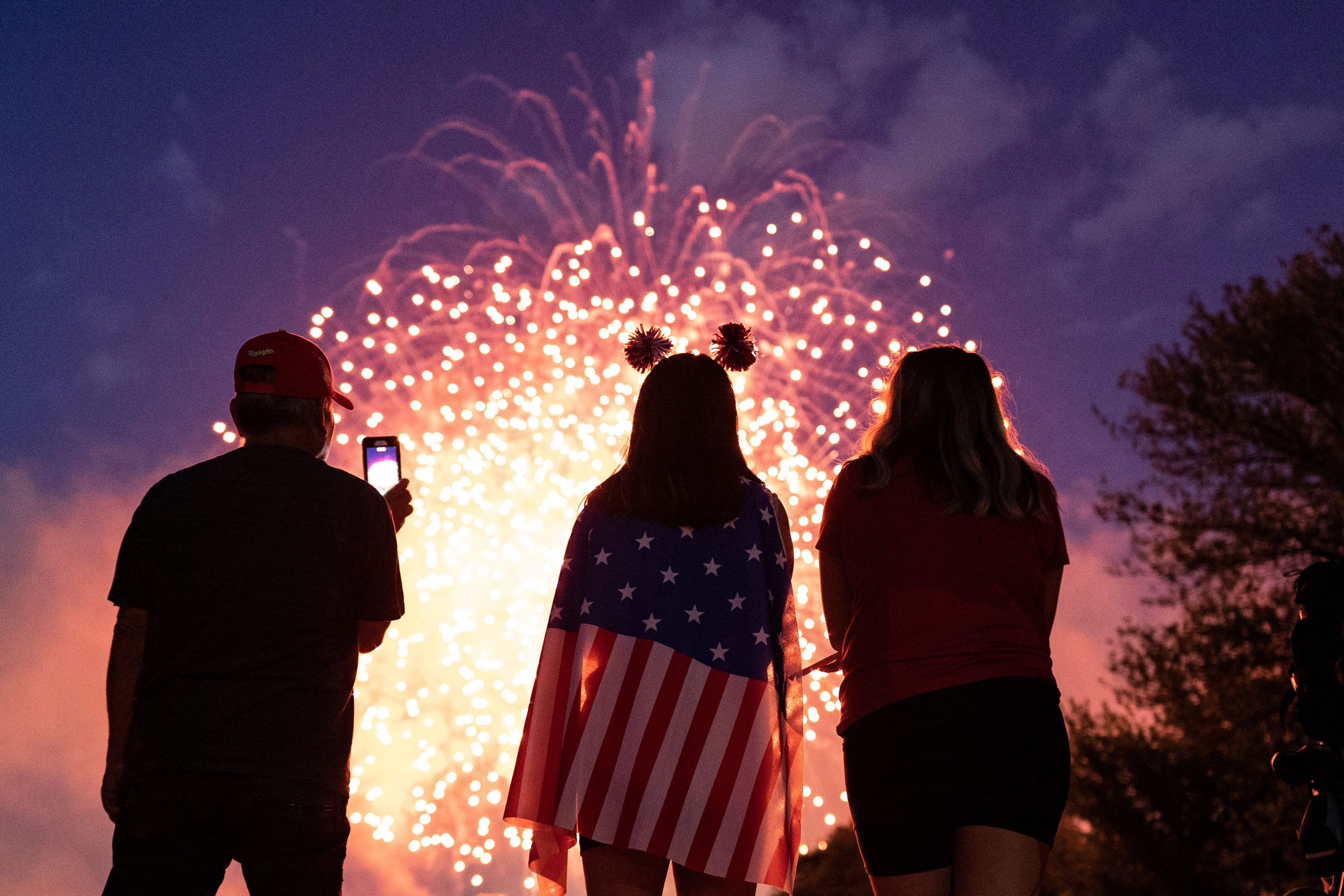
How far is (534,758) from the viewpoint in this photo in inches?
157

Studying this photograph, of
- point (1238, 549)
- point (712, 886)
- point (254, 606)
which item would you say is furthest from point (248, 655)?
point (1238, 549)

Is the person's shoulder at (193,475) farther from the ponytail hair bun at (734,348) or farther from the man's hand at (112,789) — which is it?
the ponytail hair bun at (734,348)

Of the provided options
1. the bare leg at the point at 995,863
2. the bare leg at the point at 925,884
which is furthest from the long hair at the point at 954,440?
the bare leg at the point at 925,884

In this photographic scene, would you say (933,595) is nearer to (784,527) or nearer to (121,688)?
(784,527)

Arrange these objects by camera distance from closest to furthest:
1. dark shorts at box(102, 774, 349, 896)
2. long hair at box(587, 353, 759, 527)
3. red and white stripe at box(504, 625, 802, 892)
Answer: dark shorts at box(102, 774, 349, 896)
red and white stripe at box(504, 625, 802, 892)
long hair at box(587, 353, 759, 527)

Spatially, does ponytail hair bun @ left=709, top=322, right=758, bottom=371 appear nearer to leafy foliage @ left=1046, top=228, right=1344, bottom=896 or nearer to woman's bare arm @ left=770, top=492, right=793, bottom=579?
woman's bare arm @ left=770, top=492, right=793, bottom=579

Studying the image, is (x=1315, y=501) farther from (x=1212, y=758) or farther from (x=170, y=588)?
(x=170, y=588)

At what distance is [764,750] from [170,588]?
2032 millimetres

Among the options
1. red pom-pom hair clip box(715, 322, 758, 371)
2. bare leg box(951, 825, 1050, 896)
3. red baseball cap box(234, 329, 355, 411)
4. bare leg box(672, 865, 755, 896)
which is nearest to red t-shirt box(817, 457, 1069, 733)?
bare leg box(951, 825, 1050, 896)

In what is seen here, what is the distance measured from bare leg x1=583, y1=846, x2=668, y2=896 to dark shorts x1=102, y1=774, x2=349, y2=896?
3.03 feet

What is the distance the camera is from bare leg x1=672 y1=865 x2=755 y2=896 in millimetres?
3787

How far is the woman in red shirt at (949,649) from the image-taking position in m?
3.20

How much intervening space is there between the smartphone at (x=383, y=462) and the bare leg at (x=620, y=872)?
5.89 ft

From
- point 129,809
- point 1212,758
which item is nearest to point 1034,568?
point 129,809
